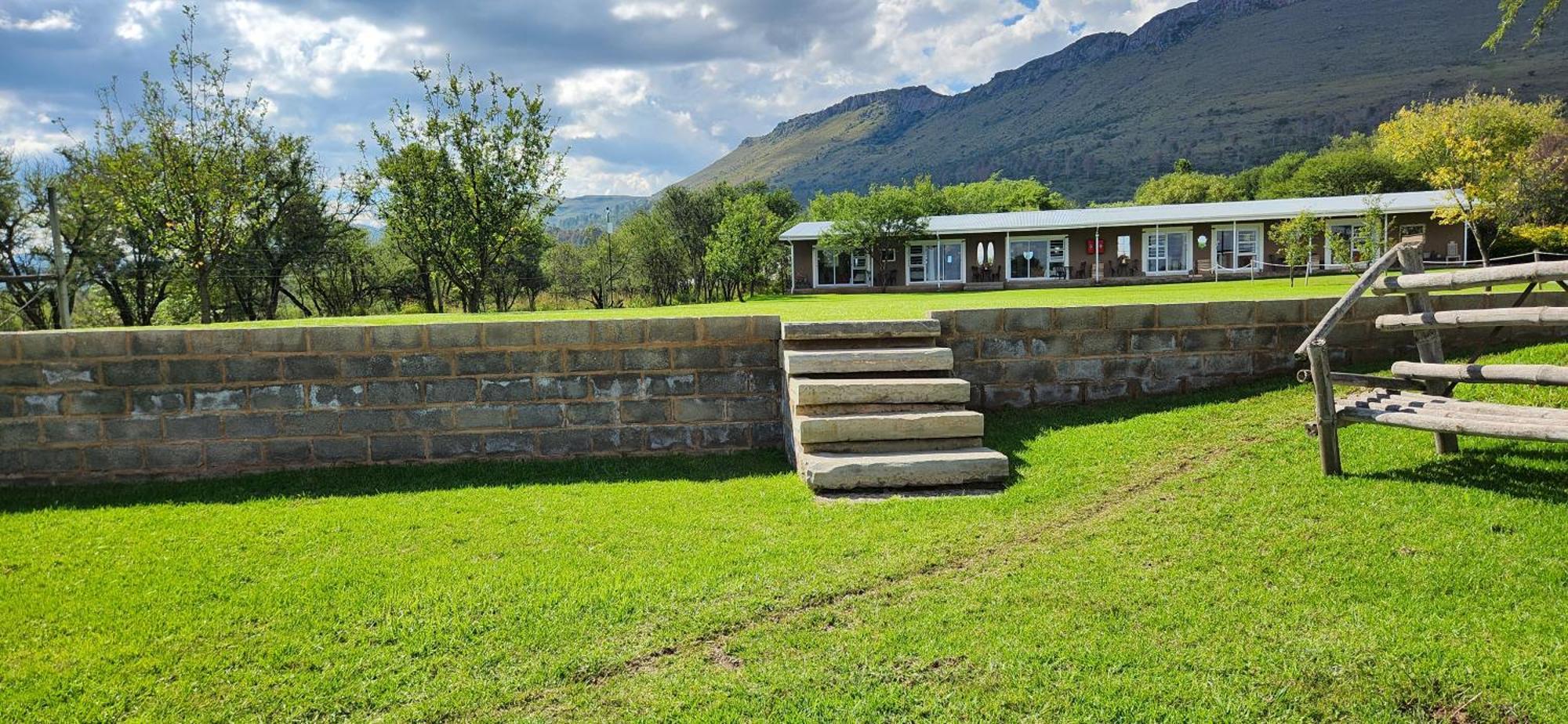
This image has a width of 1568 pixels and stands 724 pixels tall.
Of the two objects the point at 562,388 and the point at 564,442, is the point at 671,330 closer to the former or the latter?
the point at 562,388

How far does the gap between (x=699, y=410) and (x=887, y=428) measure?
5.44 feet

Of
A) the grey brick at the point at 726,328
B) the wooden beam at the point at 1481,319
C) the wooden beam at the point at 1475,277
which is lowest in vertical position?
the wooden beam at the point at 1481,319

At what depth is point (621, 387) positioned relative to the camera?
631 centimetres

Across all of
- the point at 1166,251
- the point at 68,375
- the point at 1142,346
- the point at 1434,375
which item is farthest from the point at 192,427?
the point at 1166,251

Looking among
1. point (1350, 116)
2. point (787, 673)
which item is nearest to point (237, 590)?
point (787, 673)

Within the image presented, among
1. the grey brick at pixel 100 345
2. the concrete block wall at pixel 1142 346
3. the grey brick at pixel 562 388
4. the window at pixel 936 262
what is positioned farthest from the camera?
the window at pixel 936 262

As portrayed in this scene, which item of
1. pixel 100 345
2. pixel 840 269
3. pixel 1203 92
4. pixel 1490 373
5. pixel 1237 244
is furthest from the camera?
pixel 1203 92

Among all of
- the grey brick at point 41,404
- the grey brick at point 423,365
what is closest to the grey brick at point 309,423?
the grey brick at point 423,365

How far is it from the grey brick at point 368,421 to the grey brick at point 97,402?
1.51 meters

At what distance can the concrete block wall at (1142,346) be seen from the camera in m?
6.58

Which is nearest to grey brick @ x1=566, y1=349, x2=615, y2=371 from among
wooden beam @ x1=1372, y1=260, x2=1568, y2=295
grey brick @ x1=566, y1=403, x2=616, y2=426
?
grey brick @ x1=566, y1=403, x2=616, y2=426

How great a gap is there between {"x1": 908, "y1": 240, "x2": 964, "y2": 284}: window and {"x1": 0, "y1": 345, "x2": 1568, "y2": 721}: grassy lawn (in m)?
26.7

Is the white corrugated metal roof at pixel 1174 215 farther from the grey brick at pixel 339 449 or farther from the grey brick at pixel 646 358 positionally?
the grey brick at pixel 339 449

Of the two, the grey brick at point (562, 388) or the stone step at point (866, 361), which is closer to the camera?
the stone step at point (866, 361)
